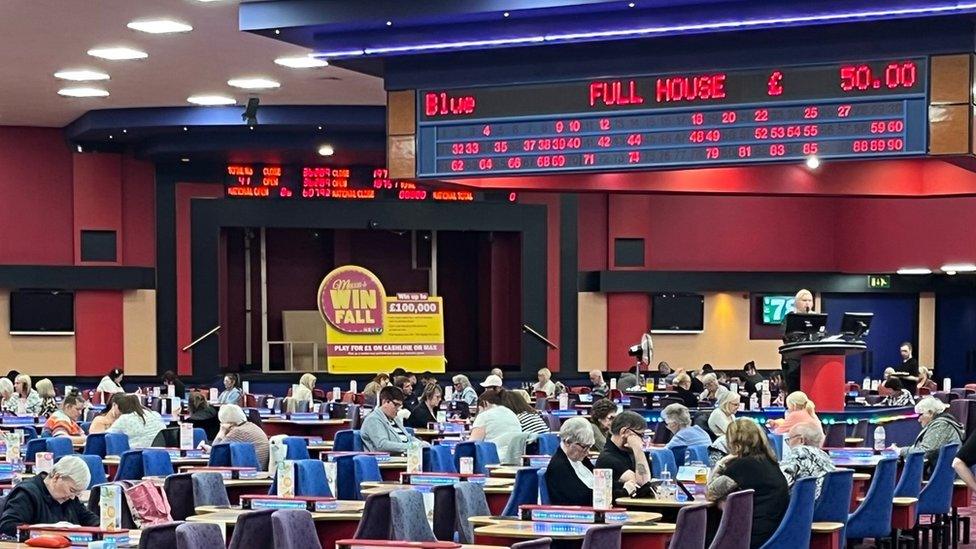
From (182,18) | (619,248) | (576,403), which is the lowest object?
(576,403)

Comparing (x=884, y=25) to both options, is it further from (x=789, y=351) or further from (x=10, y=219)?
(x=10, y=219)

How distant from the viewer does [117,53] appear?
16.8m

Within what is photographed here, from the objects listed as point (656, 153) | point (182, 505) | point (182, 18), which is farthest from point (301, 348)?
point (182, 505)

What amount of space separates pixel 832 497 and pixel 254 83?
10694mm

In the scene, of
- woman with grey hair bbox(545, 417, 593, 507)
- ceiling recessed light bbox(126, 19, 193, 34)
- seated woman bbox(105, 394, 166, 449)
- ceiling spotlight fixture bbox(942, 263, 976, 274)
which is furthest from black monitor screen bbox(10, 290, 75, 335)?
woman with grey hair bbox(545, 417, 593, 507)

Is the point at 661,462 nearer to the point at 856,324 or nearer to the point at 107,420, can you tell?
the point at 107,420

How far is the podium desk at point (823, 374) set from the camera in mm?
15164

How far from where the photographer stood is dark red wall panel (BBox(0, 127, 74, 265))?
23.8m

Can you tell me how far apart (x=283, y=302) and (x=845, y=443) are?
1400cm

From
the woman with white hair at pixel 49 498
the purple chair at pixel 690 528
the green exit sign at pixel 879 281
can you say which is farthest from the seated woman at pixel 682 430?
the green exit sign at pixel 879 281

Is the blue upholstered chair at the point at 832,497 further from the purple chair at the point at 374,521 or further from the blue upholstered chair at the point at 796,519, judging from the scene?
the purple chair at the point at 374,521

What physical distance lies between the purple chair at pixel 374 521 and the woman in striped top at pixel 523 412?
20.2 feet

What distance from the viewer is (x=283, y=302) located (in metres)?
27.4

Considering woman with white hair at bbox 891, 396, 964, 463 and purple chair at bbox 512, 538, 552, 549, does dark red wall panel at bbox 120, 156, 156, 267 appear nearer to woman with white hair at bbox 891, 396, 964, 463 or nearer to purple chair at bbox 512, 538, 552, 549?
woman with white hair at bbox 891, 396, 964, 463
